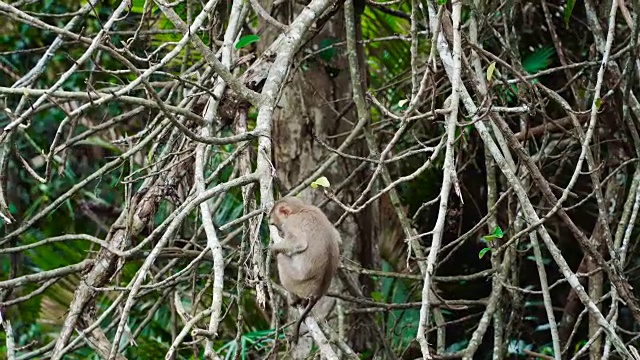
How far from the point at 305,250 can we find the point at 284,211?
200 millimetres

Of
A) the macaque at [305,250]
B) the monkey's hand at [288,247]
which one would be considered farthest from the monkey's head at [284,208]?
the monkey's hand at [288,247]

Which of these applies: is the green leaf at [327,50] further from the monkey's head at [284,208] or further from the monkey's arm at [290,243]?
the monkey's arm at [290,243]

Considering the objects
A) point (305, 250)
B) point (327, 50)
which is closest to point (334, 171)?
point (327, 50)

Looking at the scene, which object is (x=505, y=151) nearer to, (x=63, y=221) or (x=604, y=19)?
(x=604, y=19)

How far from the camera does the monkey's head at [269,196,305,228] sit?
311 cm

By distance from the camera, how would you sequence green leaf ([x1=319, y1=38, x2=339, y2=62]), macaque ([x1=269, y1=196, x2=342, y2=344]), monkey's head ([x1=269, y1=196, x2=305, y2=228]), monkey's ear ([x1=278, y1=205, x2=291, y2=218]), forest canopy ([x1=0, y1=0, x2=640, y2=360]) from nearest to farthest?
forest canopy ([x1=0, y1=0, x2=640, y2=360]) < monkey's head ([x1=269, y1=196, x2=305, y2=228]) < monkey's ear ([x1=278, y1=205, x2=291, y2=218]) < macaque ([x1=269, y1=196, x2=342, y2=344]) < green leaf ([x1=319, y1=38, x2=339, y2=62])

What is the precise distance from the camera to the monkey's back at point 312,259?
3.34 meters

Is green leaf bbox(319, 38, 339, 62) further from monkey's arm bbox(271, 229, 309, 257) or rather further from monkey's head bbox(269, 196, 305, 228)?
monkey's arm bbox(271, 229, 309, 257)

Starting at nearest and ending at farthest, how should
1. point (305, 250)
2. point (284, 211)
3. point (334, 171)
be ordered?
point (284, 211)
point (305, 250)
point (334, 171)

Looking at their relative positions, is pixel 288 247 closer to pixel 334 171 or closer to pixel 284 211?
pixel 284 211

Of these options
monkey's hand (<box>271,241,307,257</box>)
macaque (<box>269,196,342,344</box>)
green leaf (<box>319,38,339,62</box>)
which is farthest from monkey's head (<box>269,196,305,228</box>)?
green leaf (<box>319,38,339,62</box>)

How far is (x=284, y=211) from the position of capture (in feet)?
10.7

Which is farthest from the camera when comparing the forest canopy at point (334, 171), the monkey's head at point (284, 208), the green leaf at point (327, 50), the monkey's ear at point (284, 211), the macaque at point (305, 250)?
the green leaf at point (327, 50)

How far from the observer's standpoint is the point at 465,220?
6.29m
